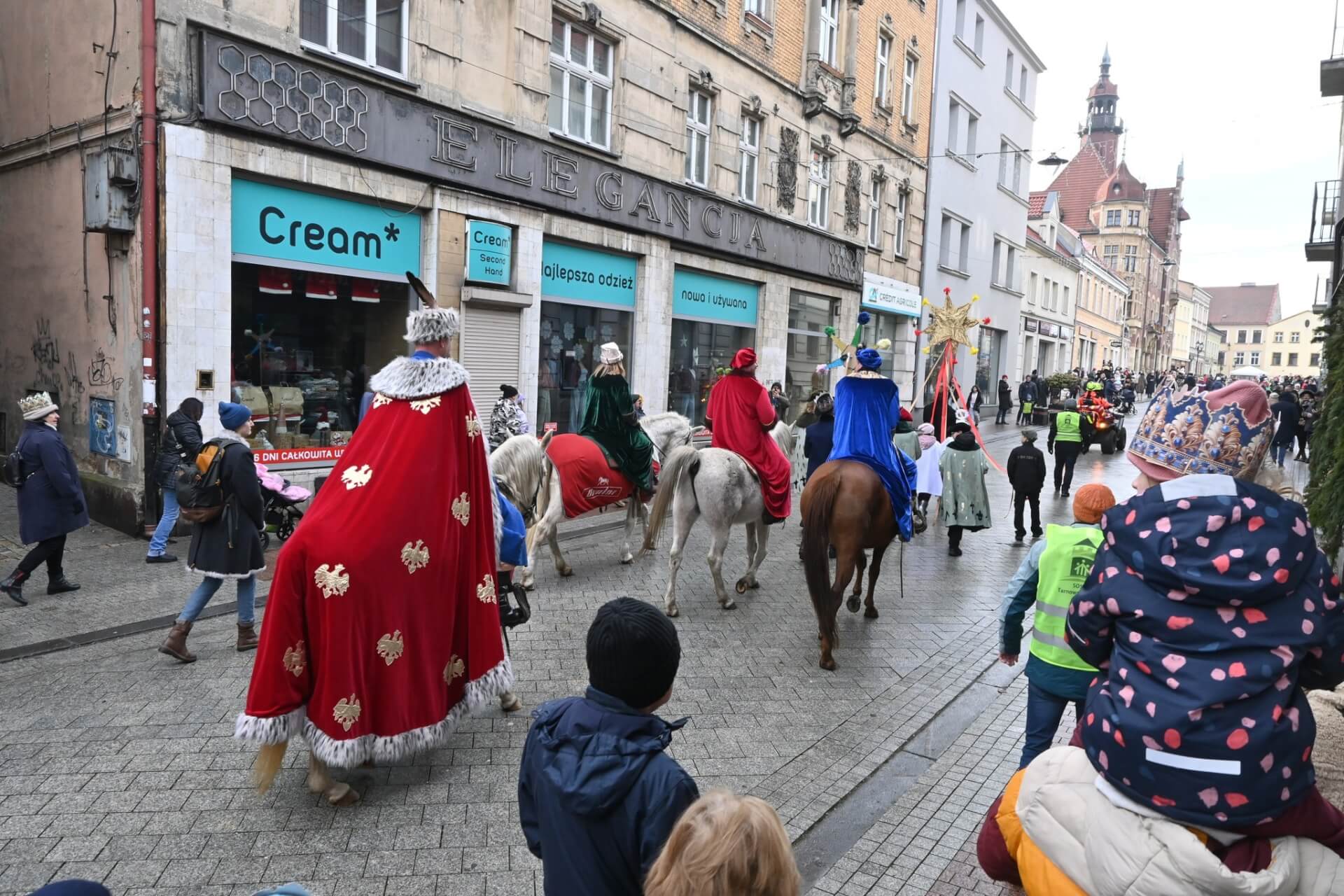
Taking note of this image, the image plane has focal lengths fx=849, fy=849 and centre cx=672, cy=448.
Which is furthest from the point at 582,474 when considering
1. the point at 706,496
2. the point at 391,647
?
the point at 391,647

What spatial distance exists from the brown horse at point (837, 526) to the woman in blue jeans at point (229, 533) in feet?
12.6

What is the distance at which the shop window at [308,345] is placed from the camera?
395 inches

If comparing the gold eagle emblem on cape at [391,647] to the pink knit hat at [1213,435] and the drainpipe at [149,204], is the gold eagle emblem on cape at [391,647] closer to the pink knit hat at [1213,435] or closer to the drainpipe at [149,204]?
the pink knit hat at [1213,435]

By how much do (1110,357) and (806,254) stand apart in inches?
2063

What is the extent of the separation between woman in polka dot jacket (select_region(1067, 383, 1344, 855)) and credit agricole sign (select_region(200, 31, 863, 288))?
997 cm

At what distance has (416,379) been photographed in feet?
13.2

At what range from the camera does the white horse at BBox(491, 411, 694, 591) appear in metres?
7.83

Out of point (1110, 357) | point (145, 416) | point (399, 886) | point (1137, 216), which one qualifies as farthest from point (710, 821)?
point (1137, 216)

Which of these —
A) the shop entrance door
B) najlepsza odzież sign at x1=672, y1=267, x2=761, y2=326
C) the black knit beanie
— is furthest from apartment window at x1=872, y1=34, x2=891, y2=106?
the black knit beanie

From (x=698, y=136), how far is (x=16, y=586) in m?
13.7

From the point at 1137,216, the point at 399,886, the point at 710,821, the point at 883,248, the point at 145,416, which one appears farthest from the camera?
the point at 1137,216

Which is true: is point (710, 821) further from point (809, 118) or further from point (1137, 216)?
point (1137, 216)

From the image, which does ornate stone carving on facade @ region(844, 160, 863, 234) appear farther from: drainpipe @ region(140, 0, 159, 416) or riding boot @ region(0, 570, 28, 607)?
riding boot @ region(0, 570, 28, 607)

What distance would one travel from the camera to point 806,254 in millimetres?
20672
